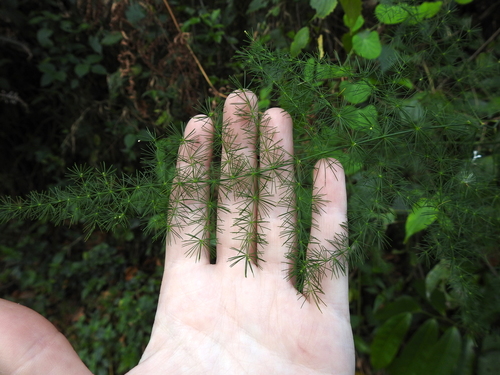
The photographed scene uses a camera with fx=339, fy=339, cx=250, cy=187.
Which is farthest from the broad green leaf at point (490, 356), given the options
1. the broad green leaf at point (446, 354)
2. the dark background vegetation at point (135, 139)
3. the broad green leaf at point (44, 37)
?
the broad green leaf at point (44, 37)

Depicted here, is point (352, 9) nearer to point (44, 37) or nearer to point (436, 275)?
point (436, 275)

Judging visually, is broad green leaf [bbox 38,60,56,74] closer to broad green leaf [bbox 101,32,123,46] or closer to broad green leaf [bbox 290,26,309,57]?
broad green leaf [bbox 101,32,123,46]

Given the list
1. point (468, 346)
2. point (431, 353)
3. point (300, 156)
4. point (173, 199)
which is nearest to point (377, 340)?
point (431, 353)

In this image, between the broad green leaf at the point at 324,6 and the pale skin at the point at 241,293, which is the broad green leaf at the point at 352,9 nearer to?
the broad green leaf at the point at 324,6

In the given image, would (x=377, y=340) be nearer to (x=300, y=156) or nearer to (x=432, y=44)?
(x=300, y=156)

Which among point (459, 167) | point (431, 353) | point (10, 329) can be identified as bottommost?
point (431, 353)

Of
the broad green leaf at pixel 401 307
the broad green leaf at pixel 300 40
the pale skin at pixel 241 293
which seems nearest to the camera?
the pale skin at pixel 241 293
